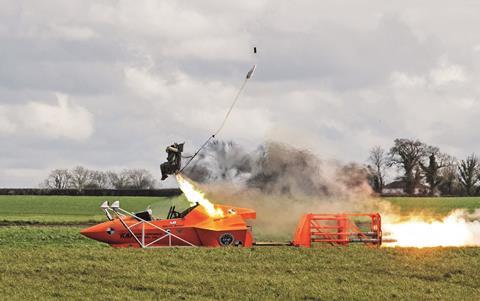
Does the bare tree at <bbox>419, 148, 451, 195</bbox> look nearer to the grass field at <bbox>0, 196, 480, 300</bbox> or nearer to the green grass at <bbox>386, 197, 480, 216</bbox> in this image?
the green grass at <bbox>386, 197, 480, 216</bbox>

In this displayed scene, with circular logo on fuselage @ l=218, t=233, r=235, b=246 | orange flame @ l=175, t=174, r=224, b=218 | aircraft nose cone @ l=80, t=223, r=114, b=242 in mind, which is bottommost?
circular logo on fuselage @ l=218, t=233, r=235, b=246

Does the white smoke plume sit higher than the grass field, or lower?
higher

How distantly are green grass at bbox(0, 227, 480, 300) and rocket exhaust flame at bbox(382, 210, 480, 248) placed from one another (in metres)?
4.04

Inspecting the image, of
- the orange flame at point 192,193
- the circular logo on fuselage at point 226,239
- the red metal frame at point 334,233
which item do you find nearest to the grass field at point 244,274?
the red metal frame at point 334,233

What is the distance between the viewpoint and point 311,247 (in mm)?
31172

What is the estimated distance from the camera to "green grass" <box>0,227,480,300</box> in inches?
843

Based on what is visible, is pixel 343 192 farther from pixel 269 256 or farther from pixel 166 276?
pixel 166 276

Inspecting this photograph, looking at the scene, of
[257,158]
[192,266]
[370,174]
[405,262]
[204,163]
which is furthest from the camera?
[370,174]

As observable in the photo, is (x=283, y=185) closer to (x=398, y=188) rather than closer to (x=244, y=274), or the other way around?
(x=244, y=274)

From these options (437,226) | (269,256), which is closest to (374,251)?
(269,256)

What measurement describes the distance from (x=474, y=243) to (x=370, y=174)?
7568mm

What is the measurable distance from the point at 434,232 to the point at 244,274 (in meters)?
14.7

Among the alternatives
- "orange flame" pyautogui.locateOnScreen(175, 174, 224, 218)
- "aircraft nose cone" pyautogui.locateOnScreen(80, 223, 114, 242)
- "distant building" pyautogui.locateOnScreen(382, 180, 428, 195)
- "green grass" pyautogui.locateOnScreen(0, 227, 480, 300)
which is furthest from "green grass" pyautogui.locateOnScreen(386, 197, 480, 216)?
"aircraft nose cone" pyautogui.locateOnScreen(80, 223, 114, 242)

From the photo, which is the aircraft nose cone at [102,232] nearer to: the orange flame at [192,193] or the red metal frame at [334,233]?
the orange flame at [192,193]
